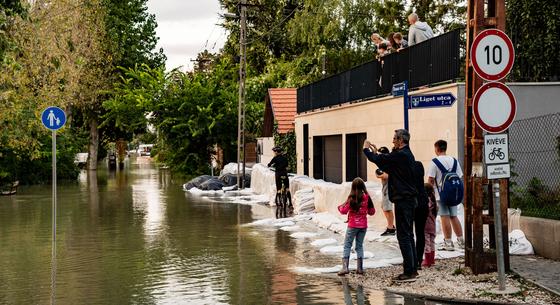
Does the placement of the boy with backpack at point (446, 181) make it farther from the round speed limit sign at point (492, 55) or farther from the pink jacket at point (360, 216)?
the round speed limit sign at point (492, 55)

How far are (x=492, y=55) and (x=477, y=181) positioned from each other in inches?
74.2

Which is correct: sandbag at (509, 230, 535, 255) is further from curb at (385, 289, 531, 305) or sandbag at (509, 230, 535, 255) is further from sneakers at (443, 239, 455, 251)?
curb at (385, 289, 531, 305)

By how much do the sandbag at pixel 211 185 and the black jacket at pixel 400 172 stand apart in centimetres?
2522

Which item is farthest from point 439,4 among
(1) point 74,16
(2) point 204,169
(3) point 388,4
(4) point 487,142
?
(4) point 487,142

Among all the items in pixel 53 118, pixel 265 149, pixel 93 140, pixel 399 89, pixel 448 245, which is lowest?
pixel 448 245

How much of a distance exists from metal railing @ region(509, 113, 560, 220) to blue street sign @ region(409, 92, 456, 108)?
2.14 meters

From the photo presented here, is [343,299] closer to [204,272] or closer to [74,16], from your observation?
[204,272]

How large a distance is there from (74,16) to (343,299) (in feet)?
144

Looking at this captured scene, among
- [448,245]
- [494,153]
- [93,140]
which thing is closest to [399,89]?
[448,245]

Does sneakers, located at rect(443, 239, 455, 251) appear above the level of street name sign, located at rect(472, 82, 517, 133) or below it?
below

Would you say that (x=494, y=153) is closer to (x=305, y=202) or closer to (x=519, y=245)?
(x=519, y=245)

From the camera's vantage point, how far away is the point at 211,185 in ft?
119

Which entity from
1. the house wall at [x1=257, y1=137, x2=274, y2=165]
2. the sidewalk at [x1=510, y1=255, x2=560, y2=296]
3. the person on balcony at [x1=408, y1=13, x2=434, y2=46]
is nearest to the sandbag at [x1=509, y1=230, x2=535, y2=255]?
the sidewalk at [x1=510, y1=255, x2=560, y2=296]

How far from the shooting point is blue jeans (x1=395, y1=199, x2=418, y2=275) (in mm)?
11062
